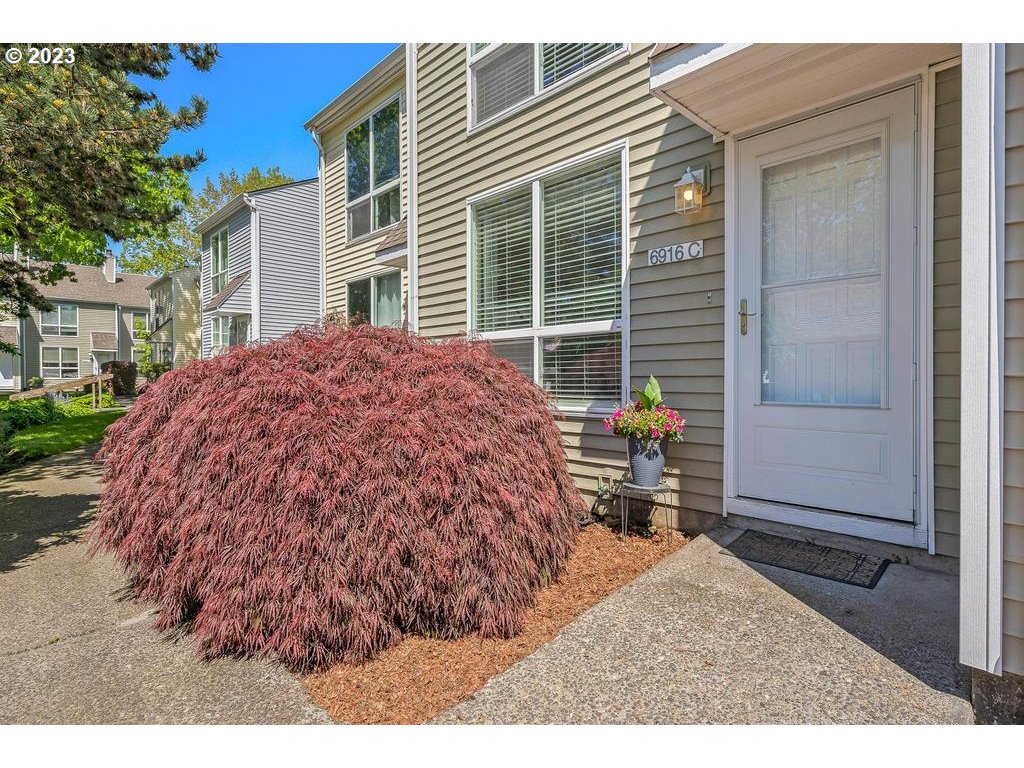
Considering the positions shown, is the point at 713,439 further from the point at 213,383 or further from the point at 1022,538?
the point at 213,383

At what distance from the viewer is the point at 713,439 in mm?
3738

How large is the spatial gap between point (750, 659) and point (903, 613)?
0.88 meters

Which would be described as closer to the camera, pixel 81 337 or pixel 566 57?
pixel 566 57

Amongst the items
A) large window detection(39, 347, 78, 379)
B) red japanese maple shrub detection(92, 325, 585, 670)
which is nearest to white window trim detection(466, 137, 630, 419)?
red japanese maple shrub detection(92, 325, 585, 670)

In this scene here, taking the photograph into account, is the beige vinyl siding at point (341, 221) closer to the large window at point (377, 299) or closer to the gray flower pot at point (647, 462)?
the large window at point (377, 299)

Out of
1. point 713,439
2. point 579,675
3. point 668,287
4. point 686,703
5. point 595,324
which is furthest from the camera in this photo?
point 595,324

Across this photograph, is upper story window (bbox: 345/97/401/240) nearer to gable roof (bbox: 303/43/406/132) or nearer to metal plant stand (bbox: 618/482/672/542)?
gable roof (bbox: 303/43/406/132)

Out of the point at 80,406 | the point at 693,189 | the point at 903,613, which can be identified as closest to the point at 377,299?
the point at 693,189

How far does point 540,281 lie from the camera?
4.96 m

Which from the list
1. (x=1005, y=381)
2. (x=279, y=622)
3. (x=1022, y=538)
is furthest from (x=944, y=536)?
(x=279, y=622)

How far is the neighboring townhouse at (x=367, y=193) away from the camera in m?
7.95

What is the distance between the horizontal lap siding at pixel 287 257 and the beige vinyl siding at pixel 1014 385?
13.4 m

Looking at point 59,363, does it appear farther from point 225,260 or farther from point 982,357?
point 982,357

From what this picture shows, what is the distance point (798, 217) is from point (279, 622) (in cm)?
376
